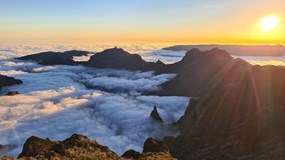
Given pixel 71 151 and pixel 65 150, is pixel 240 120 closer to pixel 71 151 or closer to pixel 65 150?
pixel 71 151

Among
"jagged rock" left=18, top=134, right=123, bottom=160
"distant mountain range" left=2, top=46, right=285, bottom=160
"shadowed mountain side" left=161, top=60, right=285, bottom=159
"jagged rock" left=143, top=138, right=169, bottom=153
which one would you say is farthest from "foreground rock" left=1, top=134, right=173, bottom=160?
"shadowed mountain side" left=161, top=60, right=285, bottom=159

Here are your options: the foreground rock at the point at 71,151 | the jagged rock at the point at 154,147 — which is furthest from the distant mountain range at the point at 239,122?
Answer: the foreground rock at the point at 71,151

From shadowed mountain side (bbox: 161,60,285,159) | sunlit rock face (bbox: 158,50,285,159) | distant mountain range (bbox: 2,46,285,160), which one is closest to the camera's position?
distant mountain range (bbox: 2,46,285,160)

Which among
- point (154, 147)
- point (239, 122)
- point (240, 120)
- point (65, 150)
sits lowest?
point (239, 122)

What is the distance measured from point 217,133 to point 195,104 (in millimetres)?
33885

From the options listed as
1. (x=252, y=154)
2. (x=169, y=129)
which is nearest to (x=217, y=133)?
(x=252, y=154)

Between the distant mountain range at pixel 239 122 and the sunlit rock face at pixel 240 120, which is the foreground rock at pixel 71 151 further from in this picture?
the sunlit rock face at pixel 240 120

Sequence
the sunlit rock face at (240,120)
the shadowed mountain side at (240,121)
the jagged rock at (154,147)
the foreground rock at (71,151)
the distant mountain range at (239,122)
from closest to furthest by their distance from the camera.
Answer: the foreground rock at (71,151)
the jagged rock at (154,147)
the distant mountain range at (239,122)
the shadowed mountain side at (240,121)
the sunlit rock face at (240,120)

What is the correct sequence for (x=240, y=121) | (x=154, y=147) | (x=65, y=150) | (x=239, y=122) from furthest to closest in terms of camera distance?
(x=240, y=121), (x=239, y=122), (x=154, y=147), (x=65, y=150)

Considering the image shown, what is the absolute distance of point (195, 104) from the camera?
162 meters

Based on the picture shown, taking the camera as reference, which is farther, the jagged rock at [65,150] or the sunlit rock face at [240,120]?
the sunlit rock face at [240,120]

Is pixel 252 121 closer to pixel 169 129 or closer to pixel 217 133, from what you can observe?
pixel 217 133

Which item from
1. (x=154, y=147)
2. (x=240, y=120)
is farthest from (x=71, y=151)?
(x=240, y=120)

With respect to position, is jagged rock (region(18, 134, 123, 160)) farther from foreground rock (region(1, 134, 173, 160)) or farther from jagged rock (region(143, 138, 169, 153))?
jagged rock (region(143, 138, 169, 153))
